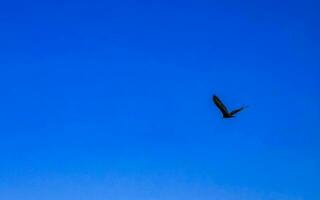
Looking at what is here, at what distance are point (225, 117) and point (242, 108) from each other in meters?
4.92

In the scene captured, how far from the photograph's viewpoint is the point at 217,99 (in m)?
66.8

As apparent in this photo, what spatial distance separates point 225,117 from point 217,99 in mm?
3179

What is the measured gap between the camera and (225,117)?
68.8 meters

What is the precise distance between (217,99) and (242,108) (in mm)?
3848

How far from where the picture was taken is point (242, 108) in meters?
64.2

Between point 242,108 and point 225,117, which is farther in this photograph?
point 225,117
